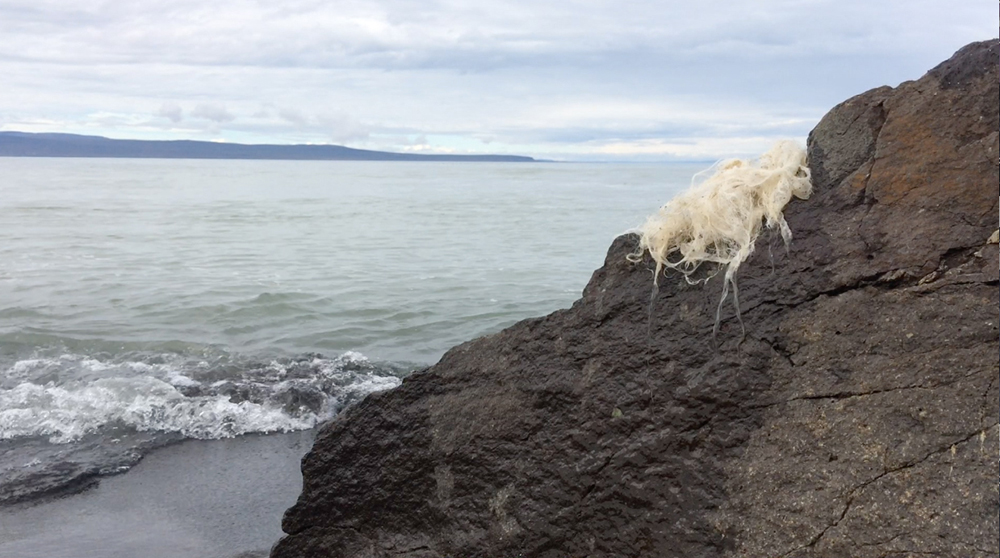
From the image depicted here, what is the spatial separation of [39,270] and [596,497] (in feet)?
53.0

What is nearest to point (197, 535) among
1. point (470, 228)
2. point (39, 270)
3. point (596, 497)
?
point (596, 497)

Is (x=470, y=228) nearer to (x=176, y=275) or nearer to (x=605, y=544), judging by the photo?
(x=176, y=275)

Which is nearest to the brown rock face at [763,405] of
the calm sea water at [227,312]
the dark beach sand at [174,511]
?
the calm sea water at [227,312]

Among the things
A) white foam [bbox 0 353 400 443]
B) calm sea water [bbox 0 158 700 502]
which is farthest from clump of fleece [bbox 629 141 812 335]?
white foam [bbox 0 353 400 443]

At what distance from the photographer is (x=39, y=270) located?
16.8 meters

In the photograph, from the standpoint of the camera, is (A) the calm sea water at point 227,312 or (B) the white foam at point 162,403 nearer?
(B) the white foam at point 162,403

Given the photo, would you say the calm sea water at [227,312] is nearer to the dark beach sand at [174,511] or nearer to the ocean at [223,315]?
the ocean at [223,315]

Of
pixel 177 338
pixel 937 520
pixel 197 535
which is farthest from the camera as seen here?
pixel 177 338

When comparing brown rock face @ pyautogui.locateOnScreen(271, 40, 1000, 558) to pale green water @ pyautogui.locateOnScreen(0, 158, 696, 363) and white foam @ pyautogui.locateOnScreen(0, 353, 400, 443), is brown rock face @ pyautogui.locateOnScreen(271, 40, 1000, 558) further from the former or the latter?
white foam @ pyautogui.locateOnScreen(0, 353, 400, 443)

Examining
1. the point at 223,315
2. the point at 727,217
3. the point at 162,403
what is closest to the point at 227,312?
the point at 223,315

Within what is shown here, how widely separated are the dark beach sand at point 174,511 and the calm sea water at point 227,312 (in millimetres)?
376

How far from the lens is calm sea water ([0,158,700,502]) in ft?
25.5

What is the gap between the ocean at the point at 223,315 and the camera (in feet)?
25.0

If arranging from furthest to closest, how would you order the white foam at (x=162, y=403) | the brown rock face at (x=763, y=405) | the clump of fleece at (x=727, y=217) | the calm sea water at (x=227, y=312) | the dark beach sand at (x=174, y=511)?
1. the calm sea water at (x=227, y=312)
2. the white foam at (x=162, y=403)
3. the dark beach sand at (x=174, y=511)
4. the clump of fleece at (x=727, y=217)
5. the brown rock face at (x=763, y=405)
